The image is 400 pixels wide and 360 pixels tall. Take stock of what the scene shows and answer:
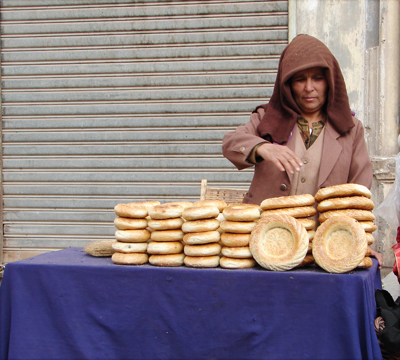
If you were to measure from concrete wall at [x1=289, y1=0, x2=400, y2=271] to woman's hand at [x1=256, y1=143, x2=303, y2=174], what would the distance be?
2.91 meters

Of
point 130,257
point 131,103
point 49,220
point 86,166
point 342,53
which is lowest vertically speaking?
point 49,220

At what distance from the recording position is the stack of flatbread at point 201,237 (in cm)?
209

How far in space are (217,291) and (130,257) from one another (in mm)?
530

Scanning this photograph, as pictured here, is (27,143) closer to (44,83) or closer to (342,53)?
(44,83)

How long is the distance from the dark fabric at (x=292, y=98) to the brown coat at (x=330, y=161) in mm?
95

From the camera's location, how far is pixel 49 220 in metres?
5.50

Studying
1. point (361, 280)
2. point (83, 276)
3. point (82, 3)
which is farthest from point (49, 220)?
point (361, 280)

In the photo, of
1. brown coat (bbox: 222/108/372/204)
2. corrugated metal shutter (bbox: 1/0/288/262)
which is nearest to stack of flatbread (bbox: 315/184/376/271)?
brown coat (bbox: 222/108/372/204)

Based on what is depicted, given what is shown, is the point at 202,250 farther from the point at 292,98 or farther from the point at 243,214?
the point at 292,98

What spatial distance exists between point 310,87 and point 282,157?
64 centimetres

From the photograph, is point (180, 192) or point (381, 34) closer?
point (381, 34)

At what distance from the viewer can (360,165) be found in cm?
260

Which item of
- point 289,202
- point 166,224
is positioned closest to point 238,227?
point 289,202

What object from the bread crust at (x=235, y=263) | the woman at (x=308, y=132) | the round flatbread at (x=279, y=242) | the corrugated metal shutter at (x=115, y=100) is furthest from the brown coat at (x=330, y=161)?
the corrugated metal shutter at (x=115, y=100)
